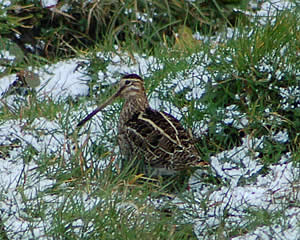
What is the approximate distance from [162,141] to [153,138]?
75mm

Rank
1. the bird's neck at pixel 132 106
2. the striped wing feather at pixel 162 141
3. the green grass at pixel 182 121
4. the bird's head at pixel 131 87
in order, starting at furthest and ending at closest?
the bird's head at pixel 131 87, the bird's neck at pixel 132 106, the striped wing feather at pixel 162 141, the green grass at pixel 182 121

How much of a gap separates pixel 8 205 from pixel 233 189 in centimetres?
139

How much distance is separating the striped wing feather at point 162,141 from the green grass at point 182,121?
0.55ft

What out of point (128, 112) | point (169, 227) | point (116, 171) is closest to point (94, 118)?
point (128, 112)

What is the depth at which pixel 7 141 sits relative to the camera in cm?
520

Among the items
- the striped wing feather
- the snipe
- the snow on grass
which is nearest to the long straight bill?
the snipe

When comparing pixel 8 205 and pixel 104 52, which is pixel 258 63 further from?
pixel 8 205

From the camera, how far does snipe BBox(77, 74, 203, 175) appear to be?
4.80 m

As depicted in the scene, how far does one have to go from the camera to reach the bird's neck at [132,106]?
5242 mm

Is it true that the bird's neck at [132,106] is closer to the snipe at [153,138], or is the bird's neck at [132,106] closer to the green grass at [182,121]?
the snipe at [153,138]

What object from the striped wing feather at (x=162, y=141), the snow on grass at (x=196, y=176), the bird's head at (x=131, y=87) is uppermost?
the bird's head at (x=131, y=87)

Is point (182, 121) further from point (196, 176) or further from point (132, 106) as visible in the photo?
point (196, 176)

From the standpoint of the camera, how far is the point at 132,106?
Result: 5266 millimetres

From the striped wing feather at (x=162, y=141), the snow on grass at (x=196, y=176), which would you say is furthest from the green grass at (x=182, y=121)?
the striped wing feather at (x=162, y=141)
